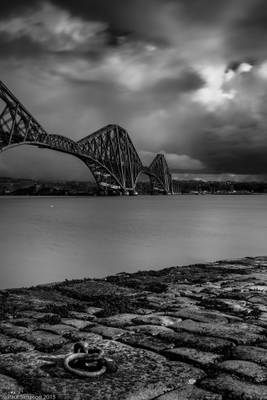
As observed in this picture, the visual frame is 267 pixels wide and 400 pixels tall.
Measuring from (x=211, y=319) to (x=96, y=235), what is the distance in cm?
2099

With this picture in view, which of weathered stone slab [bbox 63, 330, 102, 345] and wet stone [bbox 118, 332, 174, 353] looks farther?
weathered stone slab [bbox 63, 330, 102, 345]

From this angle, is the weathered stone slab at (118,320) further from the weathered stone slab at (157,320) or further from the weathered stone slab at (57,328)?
the weathered stone slab at (57,328)

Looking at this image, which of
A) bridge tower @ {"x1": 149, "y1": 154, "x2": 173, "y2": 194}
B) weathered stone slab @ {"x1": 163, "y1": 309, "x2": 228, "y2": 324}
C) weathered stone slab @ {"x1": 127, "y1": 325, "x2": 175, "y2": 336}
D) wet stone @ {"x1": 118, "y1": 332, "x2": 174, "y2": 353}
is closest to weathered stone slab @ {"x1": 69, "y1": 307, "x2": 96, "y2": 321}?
weathered stone slab @ {"x1": 127, "y1": 325, "x2": 175, "y2": 336}

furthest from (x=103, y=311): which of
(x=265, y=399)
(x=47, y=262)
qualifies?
(x=47, y=262)

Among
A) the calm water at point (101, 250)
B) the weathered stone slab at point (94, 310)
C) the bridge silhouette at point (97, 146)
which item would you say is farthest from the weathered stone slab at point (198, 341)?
the bridge silhouette at point (97, 146)

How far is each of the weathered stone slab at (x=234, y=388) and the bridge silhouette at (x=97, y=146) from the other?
5973cm

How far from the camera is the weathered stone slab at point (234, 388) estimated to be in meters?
2.92

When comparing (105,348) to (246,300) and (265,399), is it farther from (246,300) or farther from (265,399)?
(246,300)

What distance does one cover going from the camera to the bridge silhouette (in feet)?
214

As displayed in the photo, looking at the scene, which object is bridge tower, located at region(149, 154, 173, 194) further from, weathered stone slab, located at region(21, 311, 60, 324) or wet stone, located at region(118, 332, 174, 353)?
wet stone, located at region(118, 332, 174, 353)

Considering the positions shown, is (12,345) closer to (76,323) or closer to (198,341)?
(76,323)

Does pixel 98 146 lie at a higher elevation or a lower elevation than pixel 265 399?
higher

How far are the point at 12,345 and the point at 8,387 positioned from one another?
3.19ft

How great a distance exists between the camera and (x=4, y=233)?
26.1m
